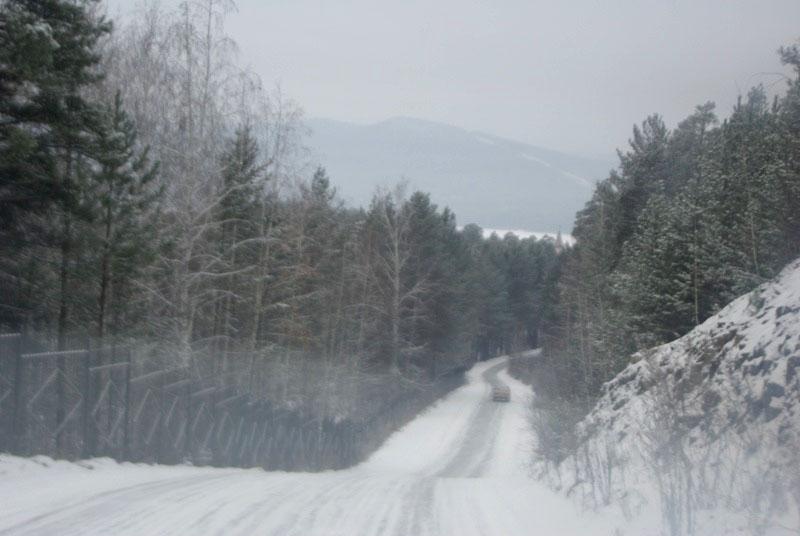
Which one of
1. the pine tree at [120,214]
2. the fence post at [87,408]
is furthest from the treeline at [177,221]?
the fence post at [87,408]

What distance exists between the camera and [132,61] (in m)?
32.2

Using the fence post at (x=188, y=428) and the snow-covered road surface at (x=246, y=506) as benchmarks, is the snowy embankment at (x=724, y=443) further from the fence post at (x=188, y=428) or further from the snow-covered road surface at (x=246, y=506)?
the fence post at (x=188, y=428)

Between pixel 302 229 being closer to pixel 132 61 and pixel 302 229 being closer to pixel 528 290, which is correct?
pixel 132 61

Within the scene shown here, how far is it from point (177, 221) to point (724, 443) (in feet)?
76.7

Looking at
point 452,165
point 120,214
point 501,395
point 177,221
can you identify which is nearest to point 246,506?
point 120,214

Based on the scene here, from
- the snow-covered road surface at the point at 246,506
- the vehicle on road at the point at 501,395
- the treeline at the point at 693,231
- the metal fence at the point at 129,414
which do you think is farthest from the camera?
the vehicle on road at the point at 501,395

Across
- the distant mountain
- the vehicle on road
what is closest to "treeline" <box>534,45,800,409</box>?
the vehicle on road

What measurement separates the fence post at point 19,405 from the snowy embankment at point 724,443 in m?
8.56

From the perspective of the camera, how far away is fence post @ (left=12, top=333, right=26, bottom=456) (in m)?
14.0

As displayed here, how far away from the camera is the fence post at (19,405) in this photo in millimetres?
13969

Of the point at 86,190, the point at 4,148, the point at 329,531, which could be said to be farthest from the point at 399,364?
the point at 329,531

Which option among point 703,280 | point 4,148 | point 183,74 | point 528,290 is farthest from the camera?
point 528,290

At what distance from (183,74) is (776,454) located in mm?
27120

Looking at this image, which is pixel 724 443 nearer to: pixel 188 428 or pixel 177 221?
pixel 188 428
